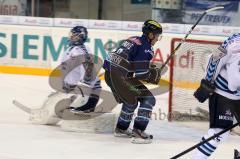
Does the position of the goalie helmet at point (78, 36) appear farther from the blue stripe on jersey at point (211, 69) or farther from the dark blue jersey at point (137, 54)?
the blue stripe on jersey at point (211, 69)

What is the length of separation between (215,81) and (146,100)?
1.43m

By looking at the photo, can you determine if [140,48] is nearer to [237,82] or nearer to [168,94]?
[237,82]

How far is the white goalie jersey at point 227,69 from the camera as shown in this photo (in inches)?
165

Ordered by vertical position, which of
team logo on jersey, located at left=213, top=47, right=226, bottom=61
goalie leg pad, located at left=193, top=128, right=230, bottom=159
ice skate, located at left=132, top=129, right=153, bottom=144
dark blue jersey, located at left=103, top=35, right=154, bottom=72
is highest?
team logo on jersey, located at left=213, top=47, right=226, bottom=61

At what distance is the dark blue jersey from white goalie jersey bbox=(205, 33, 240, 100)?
1197 mm

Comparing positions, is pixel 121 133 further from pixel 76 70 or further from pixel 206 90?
pixel 206 90

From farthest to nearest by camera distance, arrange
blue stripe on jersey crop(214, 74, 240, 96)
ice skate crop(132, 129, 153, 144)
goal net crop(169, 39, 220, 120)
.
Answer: goal net crop(169, 39, 220, 120) → ice skate crop(132, 129, 153, 144) → blue stripe on jersey crop(214, 74, 240, 96)

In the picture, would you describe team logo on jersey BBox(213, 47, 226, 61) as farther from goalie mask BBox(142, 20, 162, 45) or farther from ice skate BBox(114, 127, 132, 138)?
ice skate BBox(114, 127, 132, 138)

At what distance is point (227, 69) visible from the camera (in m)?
4.27

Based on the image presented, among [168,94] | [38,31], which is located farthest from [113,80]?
[38,31]

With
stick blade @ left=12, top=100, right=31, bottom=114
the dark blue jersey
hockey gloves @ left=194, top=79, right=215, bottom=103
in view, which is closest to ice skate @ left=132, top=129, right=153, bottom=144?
the dark blue jersey

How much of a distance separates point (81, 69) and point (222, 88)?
2.36 m

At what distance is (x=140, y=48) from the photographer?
546 centimetres

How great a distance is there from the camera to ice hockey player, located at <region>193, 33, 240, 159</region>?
13.8 feet
